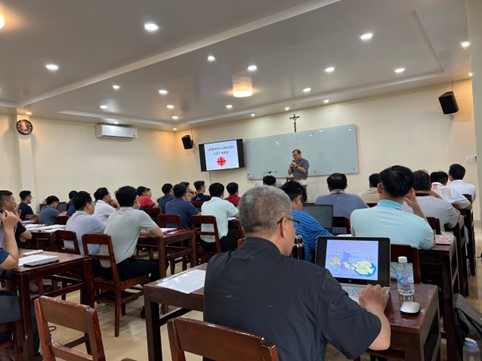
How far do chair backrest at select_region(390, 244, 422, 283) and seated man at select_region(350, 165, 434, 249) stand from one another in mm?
161

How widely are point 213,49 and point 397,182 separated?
3.16 m

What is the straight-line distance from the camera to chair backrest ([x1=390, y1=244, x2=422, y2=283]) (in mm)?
1639

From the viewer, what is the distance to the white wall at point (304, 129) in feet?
22.5

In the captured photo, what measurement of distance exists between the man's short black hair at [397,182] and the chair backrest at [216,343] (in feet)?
4.39

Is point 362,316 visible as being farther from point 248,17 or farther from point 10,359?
point 248,17

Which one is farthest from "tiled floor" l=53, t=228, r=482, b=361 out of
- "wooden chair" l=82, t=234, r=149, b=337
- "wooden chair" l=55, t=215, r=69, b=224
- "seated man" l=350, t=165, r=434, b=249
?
"wooden chair" l=55, t=215, r=69, b=224

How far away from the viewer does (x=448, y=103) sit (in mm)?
6441

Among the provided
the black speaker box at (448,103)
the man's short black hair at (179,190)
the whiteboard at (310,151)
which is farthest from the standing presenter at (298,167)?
the man's short black hair at (179,190)

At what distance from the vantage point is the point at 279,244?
118 cm

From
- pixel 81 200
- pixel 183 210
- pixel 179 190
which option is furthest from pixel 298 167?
pixel 81 200

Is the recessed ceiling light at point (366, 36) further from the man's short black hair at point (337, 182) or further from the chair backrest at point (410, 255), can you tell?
the chair backrest at point (410, 255)

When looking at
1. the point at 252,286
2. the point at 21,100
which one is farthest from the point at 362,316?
the point at 21,100

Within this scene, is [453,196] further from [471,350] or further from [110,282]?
[110,282]

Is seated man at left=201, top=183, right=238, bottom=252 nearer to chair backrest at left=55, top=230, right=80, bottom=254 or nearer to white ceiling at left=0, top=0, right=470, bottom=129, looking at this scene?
chair backrest at left=55, top=230, right=80, bottom=254
